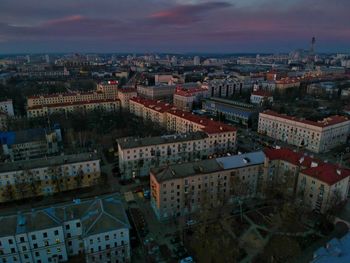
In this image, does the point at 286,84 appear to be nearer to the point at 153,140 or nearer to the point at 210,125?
the point at 210,125

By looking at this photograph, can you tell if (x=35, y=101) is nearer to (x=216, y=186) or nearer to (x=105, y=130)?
(x=105, y=130)

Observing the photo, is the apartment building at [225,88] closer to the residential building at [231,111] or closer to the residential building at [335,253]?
the residential building at [231,111]

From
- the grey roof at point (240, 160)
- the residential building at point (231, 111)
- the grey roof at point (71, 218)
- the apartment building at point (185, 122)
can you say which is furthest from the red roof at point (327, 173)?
the residential building at point (231, 111)

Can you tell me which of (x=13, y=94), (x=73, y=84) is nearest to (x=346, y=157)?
(x=13, y=94)

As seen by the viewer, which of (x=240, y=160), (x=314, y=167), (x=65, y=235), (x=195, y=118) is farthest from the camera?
(x=195, y=118)

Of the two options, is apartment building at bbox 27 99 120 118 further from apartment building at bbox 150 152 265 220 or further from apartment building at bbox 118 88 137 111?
apartment building at bbox 150 152 265 220

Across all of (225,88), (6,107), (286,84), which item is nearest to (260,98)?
(225,88)
